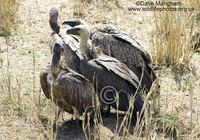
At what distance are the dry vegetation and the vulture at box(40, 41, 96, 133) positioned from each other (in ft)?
0.78

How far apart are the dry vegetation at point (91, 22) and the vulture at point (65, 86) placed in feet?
0.78

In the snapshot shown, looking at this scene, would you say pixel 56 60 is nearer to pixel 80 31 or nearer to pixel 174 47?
pixel 80 31

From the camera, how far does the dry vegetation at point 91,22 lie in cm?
519

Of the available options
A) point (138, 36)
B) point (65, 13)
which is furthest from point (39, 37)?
point (138, 36)

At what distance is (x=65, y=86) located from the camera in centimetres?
497

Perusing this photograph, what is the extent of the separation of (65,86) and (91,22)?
357 centimetres

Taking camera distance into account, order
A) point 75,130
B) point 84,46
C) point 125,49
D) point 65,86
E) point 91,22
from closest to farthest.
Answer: point 65,86
point 75,130
point 84,46
point 125,49
point 91,22

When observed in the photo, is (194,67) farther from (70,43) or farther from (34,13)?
(34,13)

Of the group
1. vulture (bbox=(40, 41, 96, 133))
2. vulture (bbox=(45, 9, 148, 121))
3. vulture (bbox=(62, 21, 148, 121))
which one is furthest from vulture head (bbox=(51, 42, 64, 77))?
vulture (bbox=(62, 21, 148, 121))

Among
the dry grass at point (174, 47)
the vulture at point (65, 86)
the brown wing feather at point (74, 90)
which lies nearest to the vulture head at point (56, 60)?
the vulture at point (65, 86)

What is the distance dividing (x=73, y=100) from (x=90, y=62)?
0.80 metres

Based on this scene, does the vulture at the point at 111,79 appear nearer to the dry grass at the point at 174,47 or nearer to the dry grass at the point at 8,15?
the dry grass at the point at 174,47

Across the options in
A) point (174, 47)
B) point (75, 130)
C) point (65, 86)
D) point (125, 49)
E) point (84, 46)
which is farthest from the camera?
point (174, 47)

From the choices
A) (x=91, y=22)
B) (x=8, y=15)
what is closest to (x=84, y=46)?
(x=8, y=15)
